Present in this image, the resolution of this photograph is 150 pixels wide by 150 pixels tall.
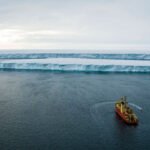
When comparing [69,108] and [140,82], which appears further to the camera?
[140,82]

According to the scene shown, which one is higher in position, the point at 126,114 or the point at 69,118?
the point at 126,114

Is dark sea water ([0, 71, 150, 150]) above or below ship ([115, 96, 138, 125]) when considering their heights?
below

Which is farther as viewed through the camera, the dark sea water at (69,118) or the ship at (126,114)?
the ship at (126,114)

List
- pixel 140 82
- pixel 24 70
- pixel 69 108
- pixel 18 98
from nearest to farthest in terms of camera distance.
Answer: pixel 69 108, pixel 18 98, pixel 140 82, pixel 24 70

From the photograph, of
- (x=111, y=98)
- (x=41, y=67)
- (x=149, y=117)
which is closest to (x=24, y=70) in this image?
Result: (x=41, y=67)

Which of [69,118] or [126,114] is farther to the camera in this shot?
[69,118]

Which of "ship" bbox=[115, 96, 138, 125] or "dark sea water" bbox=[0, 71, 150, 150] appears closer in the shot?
"dark sea water" bbox=[0, 71, 150, 150]

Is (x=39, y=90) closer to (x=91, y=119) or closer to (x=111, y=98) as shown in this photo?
(x=111, y=98)

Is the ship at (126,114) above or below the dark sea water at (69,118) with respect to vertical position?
above
